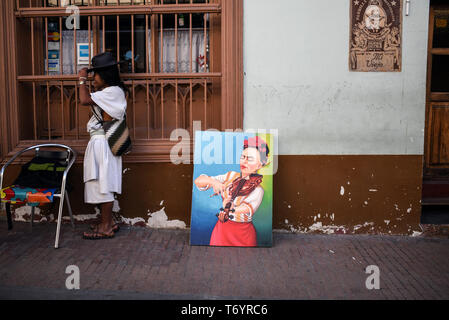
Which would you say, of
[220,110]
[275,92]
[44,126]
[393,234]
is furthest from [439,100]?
[44,126]

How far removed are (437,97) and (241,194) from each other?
2972mm

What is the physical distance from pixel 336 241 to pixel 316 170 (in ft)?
2.78

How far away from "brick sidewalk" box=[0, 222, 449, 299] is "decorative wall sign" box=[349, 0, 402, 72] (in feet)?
6.83

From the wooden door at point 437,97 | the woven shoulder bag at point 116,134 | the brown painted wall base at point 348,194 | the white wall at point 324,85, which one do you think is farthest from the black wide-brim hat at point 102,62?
the wooden door at point 437,97

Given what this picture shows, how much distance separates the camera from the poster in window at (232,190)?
4.16m

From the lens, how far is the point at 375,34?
174 inches

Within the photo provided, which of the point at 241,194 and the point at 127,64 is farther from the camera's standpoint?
the point at 127,64

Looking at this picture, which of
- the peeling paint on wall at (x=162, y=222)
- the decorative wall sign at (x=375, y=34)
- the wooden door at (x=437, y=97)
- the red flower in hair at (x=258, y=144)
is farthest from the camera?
the wooden door at (x=437, y=97)

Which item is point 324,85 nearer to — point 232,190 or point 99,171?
point 232,190

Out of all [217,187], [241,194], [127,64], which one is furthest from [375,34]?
[127,64]

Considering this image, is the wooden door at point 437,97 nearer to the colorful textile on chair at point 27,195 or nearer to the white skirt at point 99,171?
the white skirt at point 99,171

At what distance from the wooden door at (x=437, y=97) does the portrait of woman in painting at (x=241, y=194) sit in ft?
7.94

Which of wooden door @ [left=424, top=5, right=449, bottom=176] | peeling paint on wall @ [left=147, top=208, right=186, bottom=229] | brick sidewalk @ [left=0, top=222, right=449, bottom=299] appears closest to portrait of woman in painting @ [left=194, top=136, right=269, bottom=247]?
brick sidewalk @ [left=0, top=222, right=449, bottom=299]

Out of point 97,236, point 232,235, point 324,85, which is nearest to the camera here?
point 232,235
